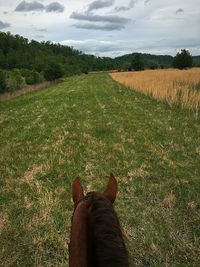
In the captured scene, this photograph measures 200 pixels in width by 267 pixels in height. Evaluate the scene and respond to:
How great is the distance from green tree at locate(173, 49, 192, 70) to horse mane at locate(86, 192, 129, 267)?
2773 inches

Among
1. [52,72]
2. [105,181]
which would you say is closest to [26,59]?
[52,72]

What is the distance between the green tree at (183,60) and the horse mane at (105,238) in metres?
70.4

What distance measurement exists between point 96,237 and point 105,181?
576cm

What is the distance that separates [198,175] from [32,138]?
594 centimetres

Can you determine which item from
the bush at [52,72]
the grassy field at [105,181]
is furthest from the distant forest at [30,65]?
the grassy field at [105,181]

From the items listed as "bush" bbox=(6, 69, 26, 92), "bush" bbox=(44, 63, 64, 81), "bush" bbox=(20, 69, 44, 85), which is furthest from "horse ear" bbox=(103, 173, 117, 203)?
"bush" bbox=(44, 63, 64, 81)

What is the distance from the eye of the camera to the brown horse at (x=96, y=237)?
184cm

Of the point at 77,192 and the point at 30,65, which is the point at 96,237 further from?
the point at 30,65

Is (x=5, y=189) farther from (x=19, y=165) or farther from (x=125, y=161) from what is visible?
(x=125, y=161)

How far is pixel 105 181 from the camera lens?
7672mm

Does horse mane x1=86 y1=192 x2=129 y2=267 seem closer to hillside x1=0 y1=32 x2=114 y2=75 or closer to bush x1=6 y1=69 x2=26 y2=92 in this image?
bush x1=6 y1=69 x2=26 y2=92

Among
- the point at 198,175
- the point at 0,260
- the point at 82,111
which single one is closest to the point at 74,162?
the point at 198,175

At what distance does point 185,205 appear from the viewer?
634 cm

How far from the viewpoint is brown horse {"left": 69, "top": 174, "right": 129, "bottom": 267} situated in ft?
6.05
